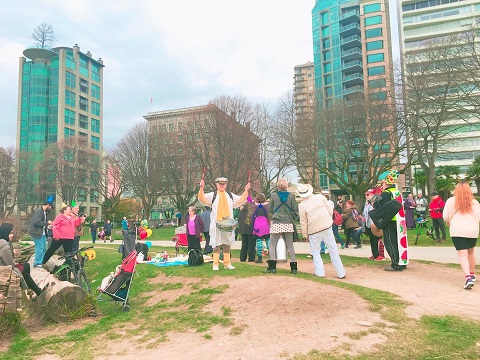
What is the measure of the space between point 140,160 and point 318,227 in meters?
38.4

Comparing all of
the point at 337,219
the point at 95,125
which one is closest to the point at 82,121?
the point at 95,125

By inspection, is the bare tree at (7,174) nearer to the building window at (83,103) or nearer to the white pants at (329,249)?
the building window at (83,103)

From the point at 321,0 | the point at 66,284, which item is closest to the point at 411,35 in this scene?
the point at 321,0

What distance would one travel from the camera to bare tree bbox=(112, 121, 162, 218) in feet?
141

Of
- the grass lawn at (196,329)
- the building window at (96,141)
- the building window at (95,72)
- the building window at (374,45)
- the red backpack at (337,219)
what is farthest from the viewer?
the building window at (95,72)

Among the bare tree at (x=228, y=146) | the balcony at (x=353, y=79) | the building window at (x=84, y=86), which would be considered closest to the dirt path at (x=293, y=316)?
the bare tree at (x=228, y=146)

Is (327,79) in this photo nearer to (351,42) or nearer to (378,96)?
(351,42)

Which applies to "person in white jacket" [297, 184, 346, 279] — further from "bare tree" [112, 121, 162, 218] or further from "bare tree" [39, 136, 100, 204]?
"bare tree" [39, 136, 100, 204]

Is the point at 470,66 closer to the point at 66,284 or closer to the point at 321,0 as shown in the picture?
the point at 66,284

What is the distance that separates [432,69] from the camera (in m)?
24.0

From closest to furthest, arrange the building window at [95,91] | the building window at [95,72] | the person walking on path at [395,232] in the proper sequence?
the person walking on path at [395,232] < the building window at [95,91] < the building window at [95,72]

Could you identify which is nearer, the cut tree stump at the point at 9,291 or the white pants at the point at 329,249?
the cut tree stump at the point at 9,291

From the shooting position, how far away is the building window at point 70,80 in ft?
264

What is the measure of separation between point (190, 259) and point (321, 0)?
3262 inches
